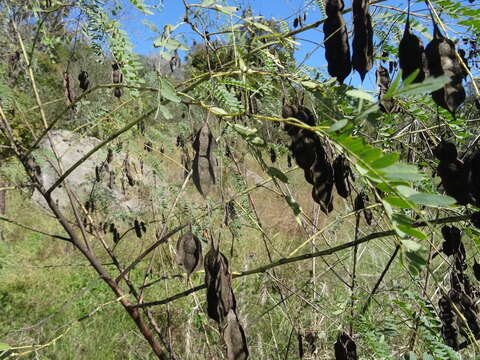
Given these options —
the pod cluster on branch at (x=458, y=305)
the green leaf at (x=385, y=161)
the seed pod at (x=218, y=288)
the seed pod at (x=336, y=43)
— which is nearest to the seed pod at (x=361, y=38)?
the seed pod at (x=336, y=43)

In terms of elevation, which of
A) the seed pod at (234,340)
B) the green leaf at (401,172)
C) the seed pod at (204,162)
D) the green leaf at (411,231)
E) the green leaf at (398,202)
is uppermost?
the seed pod at (204,162)

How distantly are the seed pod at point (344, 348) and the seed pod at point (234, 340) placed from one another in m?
0.44

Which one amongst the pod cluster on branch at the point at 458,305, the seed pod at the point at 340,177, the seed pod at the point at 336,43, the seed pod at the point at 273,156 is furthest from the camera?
the seed pod at the point at 273,156

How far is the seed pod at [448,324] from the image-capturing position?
1021 mm

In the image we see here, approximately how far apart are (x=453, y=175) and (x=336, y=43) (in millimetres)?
242

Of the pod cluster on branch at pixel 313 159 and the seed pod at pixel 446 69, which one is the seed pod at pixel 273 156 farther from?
the seed pod at pixel 446 69

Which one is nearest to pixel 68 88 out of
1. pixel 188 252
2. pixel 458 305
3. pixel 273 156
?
pixel 273 156

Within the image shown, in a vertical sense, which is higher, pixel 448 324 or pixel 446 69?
pixel 446 69

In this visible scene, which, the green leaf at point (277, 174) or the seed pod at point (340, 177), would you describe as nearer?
the green leaf at point (277, 174)

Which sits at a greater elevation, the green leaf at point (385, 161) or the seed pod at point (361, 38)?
the seed pod at point (361, 38)

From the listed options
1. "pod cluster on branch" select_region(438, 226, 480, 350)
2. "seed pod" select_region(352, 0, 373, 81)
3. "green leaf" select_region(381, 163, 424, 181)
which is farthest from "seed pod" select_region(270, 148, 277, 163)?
"green leaf" select_region(381, 163, 424, 181)

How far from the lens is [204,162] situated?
1.93 feet

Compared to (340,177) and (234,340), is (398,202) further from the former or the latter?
(234,340)

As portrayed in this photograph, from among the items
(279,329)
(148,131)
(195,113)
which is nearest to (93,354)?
(279,329)
